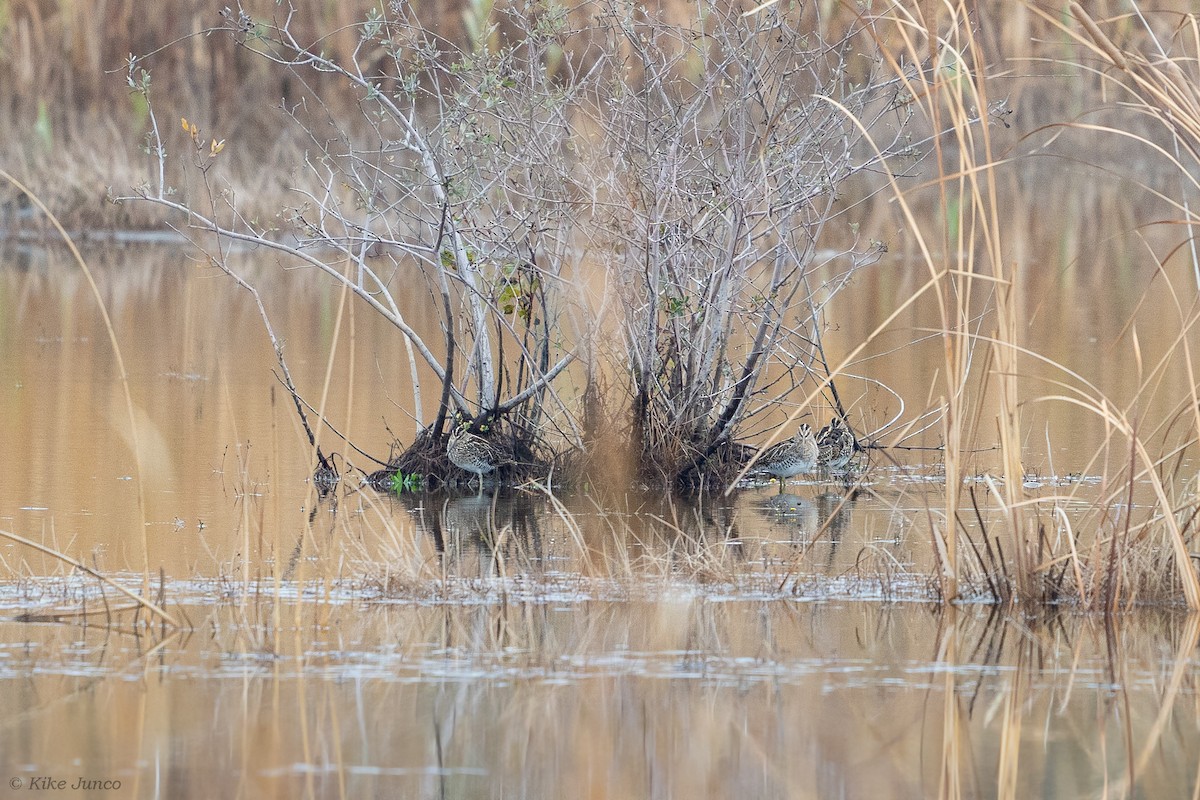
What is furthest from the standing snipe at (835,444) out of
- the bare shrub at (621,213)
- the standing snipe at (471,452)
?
the standing snipe at (471,452)

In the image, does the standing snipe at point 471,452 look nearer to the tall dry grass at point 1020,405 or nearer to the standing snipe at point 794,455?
the standing snipe at point 794,455

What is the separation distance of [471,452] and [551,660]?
385cm

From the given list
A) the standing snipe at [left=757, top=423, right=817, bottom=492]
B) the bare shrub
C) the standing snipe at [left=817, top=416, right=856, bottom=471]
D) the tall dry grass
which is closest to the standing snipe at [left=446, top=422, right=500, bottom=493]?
the bare shrub

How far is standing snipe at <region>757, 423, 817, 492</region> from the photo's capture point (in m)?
9.30

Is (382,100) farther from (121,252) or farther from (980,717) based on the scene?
(121,252)

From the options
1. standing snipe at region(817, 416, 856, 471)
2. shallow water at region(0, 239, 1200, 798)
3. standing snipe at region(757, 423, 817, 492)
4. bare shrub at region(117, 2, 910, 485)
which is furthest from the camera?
standing snipe at region(817, 416, 856, 471)

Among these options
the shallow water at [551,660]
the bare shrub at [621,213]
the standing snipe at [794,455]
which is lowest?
the shallow water at [551,660]

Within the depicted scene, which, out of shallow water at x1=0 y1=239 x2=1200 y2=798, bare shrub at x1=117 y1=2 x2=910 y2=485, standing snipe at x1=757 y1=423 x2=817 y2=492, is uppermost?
bare shrub at x1=117 y1=2 x2=910 y2=485

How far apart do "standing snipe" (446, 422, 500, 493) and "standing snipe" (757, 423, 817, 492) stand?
4.04 ft

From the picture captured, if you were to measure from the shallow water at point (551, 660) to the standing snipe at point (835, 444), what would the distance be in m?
0.42

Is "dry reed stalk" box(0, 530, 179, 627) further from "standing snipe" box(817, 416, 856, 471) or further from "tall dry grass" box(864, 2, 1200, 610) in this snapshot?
"standing snipe" box(817, 416, 856, 471)

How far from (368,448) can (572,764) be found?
235 inches

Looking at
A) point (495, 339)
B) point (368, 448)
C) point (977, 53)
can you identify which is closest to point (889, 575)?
point (977, 53)

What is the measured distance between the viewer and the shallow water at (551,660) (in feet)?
15.1
